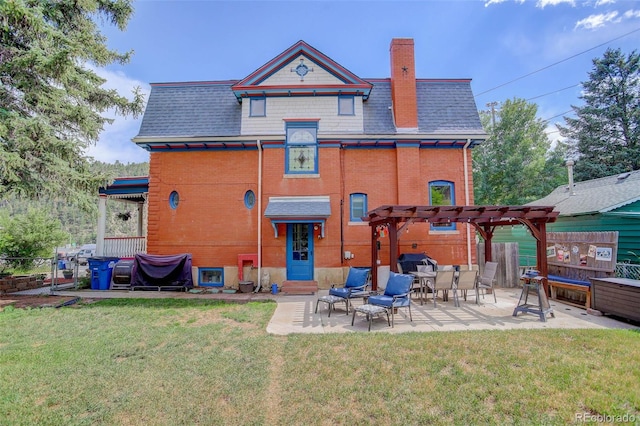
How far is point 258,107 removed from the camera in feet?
41.2

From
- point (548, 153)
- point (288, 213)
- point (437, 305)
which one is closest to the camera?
point (437, 305)

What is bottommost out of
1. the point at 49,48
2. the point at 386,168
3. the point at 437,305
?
the point at 437,305

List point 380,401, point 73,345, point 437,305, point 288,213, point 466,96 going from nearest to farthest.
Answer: point 380,401
point 73,345
point 437,305
point 288,213
point 466,96

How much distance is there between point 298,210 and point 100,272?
327 inches

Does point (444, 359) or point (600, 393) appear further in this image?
point (444, 359)

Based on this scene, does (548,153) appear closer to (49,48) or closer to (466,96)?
(466,96)

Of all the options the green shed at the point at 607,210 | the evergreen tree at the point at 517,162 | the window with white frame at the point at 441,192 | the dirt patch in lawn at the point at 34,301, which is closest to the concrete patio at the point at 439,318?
the window with white frame at the point at 441,192

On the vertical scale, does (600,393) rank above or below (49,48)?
below

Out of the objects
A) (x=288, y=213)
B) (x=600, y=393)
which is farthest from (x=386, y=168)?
(x=600, y=393)

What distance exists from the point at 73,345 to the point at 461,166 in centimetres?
1345

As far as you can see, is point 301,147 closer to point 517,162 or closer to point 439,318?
point 439,318

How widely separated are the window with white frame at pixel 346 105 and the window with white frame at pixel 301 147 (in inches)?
50.4

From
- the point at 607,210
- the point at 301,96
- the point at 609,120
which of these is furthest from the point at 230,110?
the point at 609,120

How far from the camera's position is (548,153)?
25141 millimetres
